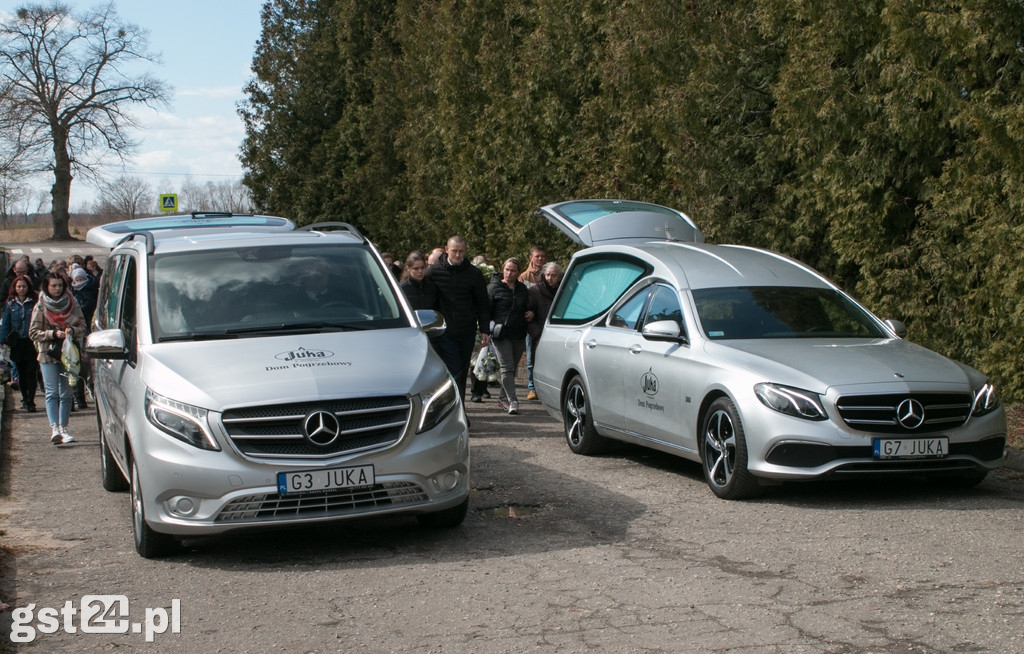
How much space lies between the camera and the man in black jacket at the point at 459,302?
13414 millimetres

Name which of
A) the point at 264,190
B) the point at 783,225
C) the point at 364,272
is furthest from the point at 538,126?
the point at 264,190

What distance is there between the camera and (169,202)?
2895 cm

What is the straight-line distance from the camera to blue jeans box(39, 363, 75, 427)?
13469 millimetres

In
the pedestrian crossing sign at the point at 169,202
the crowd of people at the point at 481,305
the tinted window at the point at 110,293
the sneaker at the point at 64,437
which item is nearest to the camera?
the tinted window at the point at 110,293

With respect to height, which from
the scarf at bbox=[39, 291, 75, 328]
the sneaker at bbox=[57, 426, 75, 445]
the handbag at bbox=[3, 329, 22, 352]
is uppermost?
the scarf at bbox=[39, 291, 75, 328]

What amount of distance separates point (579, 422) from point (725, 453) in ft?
8.46

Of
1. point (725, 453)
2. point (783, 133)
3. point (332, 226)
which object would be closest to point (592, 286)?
point (332, 226)

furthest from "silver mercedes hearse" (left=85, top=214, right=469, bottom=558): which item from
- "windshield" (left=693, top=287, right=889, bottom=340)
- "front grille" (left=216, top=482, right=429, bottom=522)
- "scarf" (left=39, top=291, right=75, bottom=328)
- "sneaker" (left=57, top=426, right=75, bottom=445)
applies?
"scarf" (left=39, top=291, right=75, bottom=328)

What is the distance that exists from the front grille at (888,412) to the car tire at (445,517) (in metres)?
2.48

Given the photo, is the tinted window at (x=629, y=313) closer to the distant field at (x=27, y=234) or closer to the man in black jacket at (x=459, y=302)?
the man in black jacket at (x=459, y=302)

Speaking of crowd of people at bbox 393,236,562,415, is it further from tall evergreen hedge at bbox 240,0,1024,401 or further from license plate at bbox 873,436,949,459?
license plate at bbox 873,436,949,459

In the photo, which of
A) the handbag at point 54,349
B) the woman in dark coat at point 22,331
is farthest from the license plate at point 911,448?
the woman in dark coat at point 22,331

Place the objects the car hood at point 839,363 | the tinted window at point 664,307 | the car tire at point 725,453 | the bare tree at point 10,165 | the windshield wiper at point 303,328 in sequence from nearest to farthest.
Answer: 1. the windshield wiper at point 303,328
2. the car hood at point 839,363
3. the car tire at point 725,453
4. the tinted window at point 664,307
5. the bare tree at point 10,165

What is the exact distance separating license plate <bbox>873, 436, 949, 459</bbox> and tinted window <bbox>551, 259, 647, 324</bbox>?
312 centimetres
